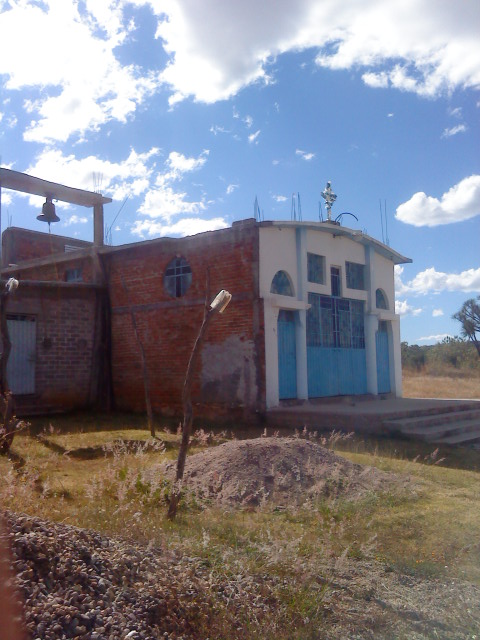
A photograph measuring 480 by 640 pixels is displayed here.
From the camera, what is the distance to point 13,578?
348 centimetres

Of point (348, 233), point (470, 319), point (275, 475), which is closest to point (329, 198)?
point (348, 233)

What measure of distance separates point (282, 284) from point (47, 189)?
19.9 feet

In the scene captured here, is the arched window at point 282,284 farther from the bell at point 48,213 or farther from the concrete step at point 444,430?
the bell at point 48,213

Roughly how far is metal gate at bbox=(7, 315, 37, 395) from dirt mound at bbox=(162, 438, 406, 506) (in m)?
7.34

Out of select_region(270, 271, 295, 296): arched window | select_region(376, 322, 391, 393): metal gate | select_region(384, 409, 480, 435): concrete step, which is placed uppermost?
select_region(270, 271, 295, 296): arched window

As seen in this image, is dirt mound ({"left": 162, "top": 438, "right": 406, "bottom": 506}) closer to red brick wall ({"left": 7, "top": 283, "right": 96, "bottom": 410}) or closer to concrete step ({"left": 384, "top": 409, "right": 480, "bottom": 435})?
concrete step ({"left": 384, "top": 409, "right": 480, "bottom": 435})

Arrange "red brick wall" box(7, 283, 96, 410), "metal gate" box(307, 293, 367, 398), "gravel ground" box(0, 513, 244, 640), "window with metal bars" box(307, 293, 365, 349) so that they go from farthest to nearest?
1. "window with metal bars" box(307, 293, 365, 349)
2. "metal gate" box(307, 293, 367, 398)
3. "red brick wall" box(7, 283, 96, 410)
4. "gravel ground" box(0, 513, 244, 640)

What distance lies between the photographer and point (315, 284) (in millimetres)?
15148

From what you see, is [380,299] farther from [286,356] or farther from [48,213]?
[48,213]

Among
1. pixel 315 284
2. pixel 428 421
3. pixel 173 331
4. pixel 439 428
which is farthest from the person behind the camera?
pixel 315 284

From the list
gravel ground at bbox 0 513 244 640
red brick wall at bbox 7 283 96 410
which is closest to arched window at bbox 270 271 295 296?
red brick wall at bbox 7 283 96 410

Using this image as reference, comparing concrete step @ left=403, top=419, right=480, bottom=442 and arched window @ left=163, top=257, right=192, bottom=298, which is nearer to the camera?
concrete step @ left=403, top=419, right=480, bottom=442

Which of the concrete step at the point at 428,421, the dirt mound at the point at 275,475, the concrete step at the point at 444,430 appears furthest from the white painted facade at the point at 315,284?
the dirt mound at the point at 275,475

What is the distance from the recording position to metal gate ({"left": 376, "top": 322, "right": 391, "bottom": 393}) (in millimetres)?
17422
